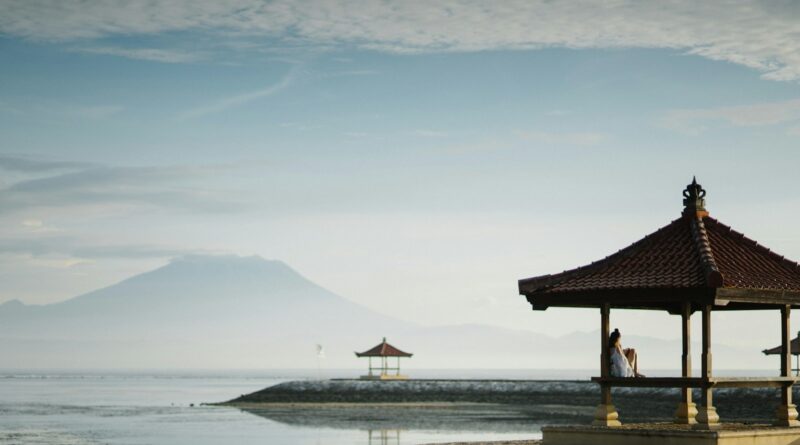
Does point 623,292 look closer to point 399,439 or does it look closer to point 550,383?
point 399,439

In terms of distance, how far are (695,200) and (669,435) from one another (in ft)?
15.2

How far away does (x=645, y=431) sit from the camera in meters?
18.8

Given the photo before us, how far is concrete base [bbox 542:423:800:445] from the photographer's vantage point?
18.4 metres

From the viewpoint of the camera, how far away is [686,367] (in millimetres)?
19656

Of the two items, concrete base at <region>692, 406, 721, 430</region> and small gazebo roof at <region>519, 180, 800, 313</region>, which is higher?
small gazebo roof at <region>519, 180, 800, 313</region>

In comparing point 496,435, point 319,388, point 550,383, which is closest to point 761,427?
point 496,435

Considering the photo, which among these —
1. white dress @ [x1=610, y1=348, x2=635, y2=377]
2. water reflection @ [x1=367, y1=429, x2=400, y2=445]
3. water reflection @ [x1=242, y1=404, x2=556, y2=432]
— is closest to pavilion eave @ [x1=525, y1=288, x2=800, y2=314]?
white dress @ [x1=610, y1=348, x2=635, y2=377]

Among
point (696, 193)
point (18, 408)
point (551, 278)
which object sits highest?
point (696, 193)

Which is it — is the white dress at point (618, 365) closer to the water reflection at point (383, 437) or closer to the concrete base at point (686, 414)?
the concrete base at point (686, 414)

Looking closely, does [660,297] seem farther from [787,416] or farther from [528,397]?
[528,397]

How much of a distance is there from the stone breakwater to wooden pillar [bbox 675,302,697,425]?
31.4 m

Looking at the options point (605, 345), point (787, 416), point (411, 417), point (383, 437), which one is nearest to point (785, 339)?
point (787, 416)

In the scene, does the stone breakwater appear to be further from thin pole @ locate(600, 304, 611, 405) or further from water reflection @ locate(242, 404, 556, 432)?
thin pole @ locate(600, 304, 611, 405)

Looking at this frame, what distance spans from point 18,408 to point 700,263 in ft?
195
